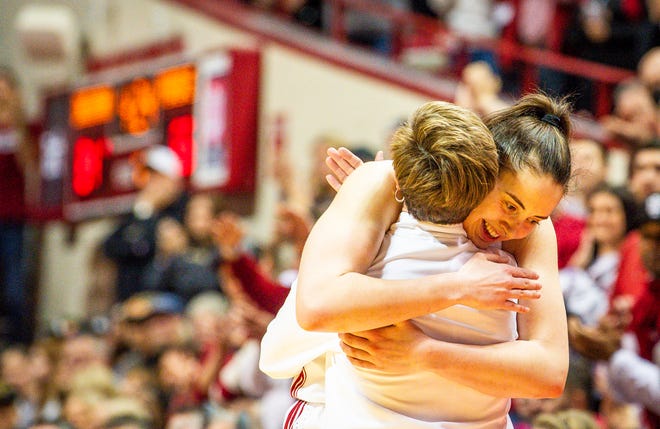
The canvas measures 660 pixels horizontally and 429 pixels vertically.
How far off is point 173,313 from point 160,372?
403 mm

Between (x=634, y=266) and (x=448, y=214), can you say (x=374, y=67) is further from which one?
(x=448, y=214)

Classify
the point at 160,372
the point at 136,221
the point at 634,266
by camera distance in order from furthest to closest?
the point at 136,221 → the point at 160,372 → the point at 634,266

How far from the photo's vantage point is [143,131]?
8.28 meters

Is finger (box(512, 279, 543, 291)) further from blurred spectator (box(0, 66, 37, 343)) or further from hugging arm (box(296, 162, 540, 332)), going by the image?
blurred spectator (box(0, 66, 37, 343))

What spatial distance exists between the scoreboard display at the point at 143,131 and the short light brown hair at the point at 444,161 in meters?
5.58

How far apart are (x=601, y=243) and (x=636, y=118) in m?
0.96

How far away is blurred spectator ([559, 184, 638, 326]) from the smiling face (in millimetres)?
2112

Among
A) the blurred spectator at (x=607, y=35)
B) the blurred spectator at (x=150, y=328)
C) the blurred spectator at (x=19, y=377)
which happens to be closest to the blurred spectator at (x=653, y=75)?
the blurred spectator at (x=607, y=35)

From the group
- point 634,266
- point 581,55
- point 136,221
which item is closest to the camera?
point 634,266

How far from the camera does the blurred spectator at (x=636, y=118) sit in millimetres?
5000

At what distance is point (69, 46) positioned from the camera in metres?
9.60

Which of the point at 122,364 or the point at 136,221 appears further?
the point at 136,221

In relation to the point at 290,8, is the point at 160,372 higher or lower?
lower

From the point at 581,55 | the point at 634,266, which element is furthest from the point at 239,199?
the point at 634,266
